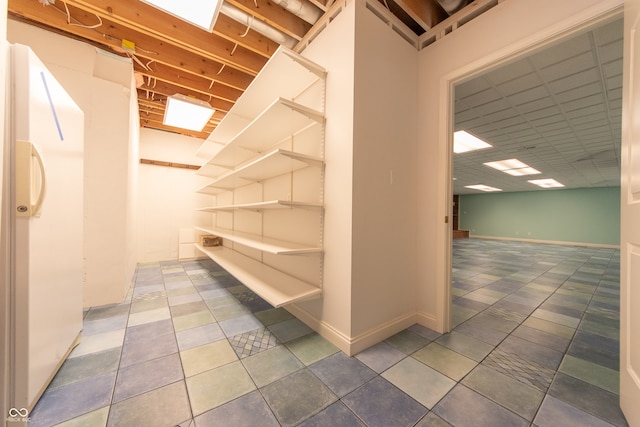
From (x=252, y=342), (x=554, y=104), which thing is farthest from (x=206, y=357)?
(x=554, y=104)

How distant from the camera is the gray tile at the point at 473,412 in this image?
1104 mm

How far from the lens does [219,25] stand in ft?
7.38

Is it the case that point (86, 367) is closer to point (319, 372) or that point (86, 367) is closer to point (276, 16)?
point (319, 372)

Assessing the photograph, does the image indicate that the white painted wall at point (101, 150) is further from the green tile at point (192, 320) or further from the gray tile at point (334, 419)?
the gray tile at point (334, 419)

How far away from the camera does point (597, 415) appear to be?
1.16 meters

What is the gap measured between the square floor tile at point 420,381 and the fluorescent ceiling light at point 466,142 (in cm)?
361

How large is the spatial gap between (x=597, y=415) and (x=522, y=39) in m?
2.25

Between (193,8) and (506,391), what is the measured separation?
10.7ft

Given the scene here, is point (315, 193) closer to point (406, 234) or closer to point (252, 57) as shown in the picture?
point (406, 234)

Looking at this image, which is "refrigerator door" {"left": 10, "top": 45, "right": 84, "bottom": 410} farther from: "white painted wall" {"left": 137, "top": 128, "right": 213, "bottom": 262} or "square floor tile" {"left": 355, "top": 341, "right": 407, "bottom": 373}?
"white painted wall" {"left": 137, "top": 128, "right": 213, "bottom": 262}

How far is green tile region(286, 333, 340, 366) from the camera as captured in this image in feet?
5.18

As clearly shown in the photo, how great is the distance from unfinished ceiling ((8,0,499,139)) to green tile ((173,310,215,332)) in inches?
108

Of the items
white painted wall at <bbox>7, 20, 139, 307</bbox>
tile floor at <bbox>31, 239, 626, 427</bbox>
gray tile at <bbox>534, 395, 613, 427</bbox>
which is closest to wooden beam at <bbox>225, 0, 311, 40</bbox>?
white painted wall at <bbox>7, 20, 139, 307</bbox>

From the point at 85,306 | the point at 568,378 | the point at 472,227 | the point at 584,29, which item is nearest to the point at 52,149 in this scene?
the point at 85,306
